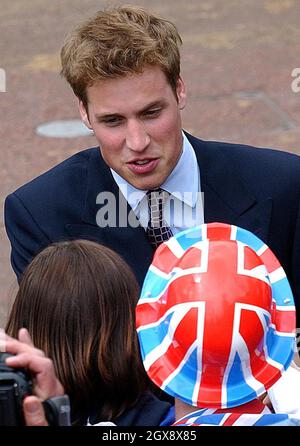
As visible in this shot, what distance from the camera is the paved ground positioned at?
29.5 ft

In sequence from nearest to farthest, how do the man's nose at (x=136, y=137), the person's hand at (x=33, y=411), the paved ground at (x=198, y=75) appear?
the person's hand at (x=33, y=411)
the man's nose at (x=136, y=137)
the paved ground at (x=198, y=75)

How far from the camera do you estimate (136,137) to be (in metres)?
3.51

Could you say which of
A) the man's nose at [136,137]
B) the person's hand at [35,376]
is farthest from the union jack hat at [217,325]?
the man's nose at [136,137]

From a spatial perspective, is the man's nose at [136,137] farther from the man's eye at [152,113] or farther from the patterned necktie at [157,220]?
the patterned necktie at [157,220]

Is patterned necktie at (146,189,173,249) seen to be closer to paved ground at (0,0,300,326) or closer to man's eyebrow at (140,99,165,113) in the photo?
man's eyebrow at (140,99,165,113)

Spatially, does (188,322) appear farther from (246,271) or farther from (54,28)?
(54,28)

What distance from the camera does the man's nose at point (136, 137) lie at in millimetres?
3508

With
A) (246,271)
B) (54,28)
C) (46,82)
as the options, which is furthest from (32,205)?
(54,28)

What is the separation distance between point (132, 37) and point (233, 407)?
4.71ft

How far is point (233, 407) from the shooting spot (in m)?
2.58

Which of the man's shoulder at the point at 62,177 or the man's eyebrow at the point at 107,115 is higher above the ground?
the man's eyebrow at the point at 107,115

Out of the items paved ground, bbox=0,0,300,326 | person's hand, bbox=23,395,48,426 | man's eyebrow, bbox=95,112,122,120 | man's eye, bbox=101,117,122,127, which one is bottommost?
person's hand, bbox=23,395,48,426

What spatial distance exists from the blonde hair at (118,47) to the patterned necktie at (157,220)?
1.17 feet

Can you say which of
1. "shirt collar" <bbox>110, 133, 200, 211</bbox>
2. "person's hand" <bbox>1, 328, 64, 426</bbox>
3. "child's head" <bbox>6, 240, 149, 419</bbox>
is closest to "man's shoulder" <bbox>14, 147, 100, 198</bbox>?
"shirt collar" <bbox>110, 133, 200, 211</bbox>
